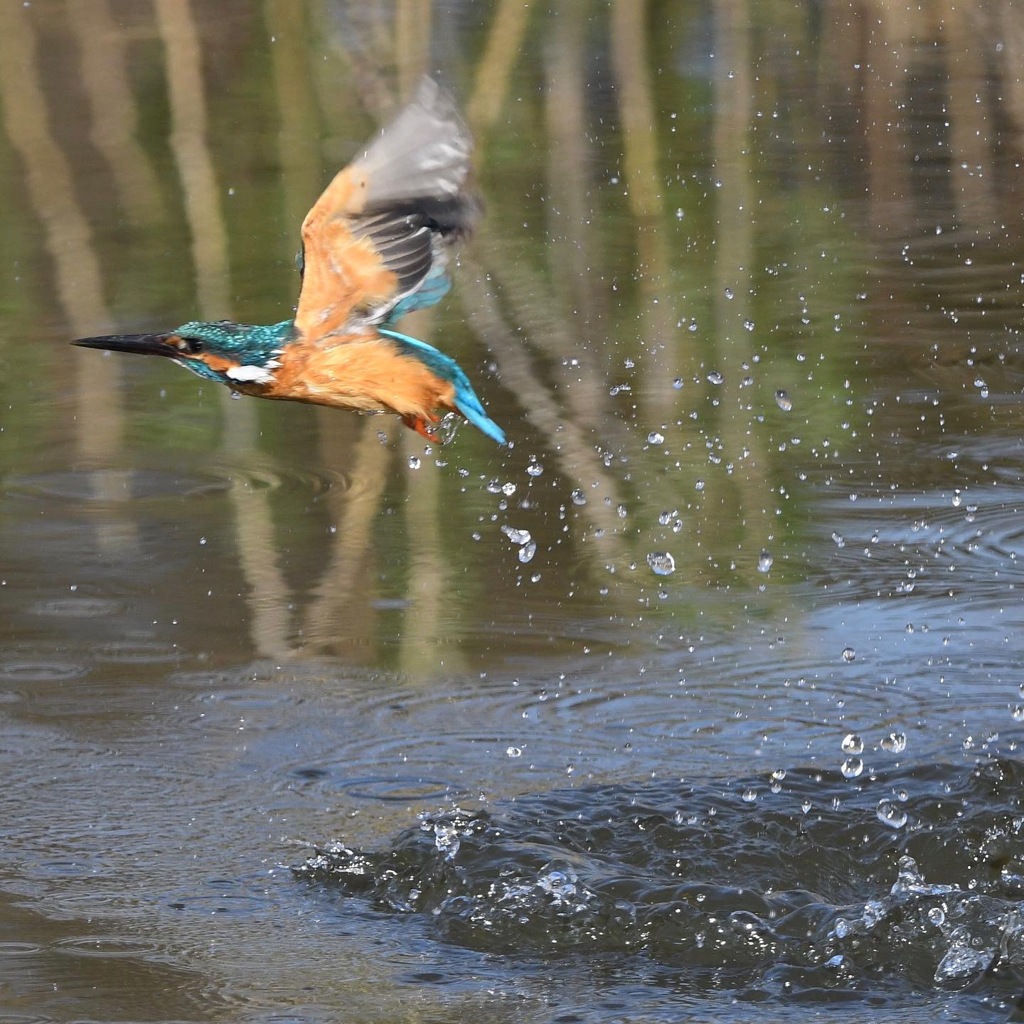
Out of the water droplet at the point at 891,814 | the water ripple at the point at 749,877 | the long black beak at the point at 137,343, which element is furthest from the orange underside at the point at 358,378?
the water droplet at the point at 891,814

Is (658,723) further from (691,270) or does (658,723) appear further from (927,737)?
(691,270)

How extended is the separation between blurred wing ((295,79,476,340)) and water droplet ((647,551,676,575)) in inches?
47.2

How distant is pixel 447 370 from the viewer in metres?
2.43

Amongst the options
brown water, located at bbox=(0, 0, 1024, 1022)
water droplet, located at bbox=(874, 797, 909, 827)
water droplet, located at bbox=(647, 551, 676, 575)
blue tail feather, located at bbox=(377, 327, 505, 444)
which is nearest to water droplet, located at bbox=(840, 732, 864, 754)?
brown water, located at bbox=(0, 0, 1024, 1022)

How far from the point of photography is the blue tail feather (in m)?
2.41

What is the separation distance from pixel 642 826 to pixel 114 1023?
0.81 m

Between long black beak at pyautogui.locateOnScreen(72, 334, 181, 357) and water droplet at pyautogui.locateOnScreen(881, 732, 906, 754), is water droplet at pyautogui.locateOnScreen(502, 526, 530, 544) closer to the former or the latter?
water droplet at pyautogui.locateOnScreen(881, 732, 906, 754)

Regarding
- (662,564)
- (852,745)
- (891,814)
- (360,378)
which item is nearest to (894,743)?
(852,745)

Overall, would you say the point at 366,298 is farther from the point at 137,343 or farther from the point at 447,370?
the point at 137,343

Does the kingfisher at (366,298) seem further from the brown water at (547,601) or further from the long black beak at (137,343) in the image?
the brown water at (547,601)

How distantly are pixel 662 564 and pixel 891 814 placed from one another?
88 cm

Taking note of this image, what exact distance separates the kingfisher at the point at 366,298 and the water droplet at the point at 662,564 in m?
1.16

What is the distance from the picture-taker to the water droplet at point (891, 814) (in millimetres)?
2754

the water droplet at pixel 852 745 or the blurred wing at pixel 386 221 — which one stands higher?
the blurred wing at pixel 386 221
